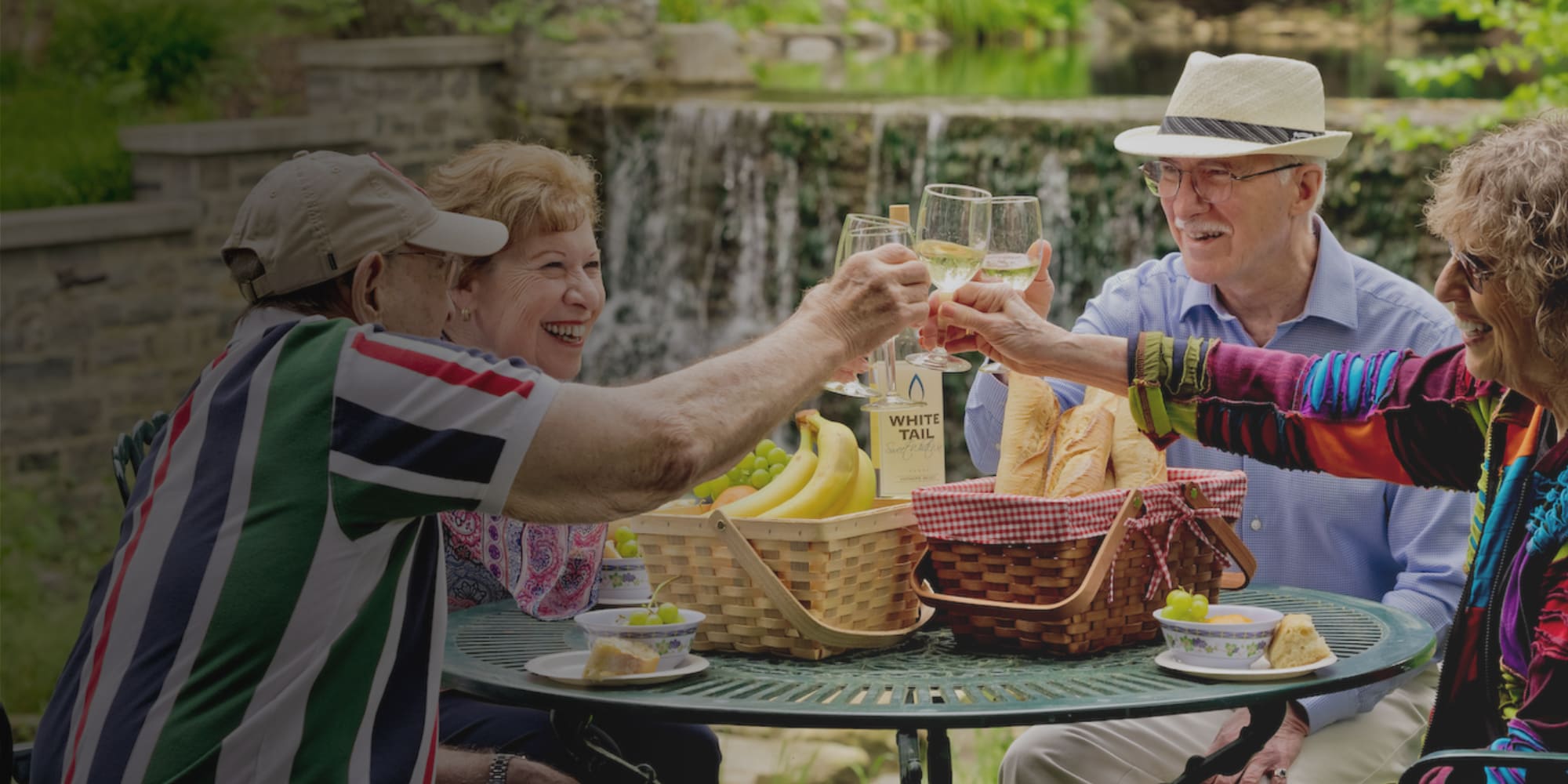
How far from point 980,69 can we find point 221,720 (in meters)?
14.4

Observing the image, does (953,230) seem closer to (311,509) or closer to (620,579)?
(620,579)

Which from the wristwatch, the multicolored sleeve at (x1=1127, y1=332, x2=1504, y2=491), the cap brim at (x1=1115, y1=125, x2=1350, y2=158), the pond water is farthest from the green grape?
the pond water

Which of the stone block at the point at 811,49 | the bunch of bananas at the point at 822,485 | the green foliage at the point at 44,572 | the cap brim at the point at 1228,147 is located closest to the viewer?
the bunch of bananas at the point at 822,485

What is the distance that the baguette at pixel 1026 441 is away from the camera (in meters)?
2.48

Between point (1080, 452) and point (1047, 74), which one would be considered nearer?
point (1080, 452)

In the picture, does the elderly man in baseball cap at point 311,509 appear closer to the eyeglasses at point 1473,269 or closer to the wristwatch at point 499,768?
the wristwatch at point 499,768

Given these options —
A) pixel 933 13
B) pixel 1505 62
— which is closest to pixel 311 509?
pixel 1505 62

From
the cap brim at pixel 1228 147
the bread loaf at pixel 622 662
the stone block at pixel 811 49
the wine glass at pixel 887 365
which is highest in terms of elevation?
the stone block at pixel 811 49

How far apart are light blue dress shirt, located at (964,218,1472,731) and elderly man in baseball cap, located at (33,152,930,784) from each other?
1.39 meters

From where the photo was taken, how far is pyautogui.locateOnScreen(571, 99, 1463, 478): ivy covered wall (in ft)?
24.9

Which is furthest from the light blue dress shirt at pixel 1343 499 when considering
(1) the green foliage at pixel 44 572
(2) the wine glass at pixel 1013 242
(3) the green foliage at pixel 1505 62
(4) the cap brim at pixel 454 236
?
(1) the green foliage at pixel 44 572

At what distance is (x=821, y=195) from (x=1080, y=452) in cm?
660

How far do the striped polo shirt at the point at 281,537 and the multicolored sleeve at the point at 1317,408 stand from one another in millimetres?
1158

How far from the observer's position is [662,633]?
2188mm
